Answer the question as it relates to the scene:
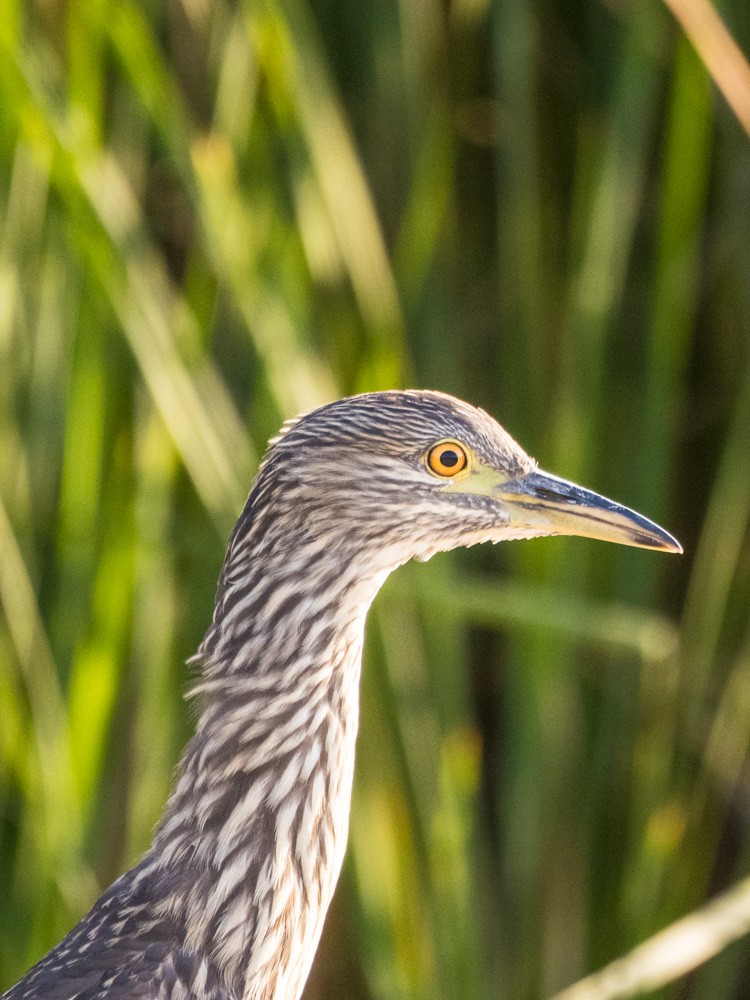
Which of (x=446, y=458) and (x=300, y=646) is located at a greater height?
(x=446, y=458)

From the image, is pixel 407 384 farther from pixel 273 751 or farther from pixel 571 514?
pixel 273 751

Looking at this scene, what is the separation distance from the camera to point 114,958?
1.87 metres

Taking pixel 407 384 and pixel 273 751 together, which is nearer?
pixel 273 751

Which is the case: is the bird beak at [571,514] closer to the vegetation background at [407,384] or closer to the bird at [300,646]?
the bird at [300,646]

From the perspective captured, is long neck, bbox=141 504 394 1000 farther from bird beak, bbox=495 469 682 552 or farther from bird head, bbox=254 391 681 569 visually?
bird beak, bbox=495 469 682 552

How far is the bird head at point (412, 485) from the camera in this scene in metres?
2.04

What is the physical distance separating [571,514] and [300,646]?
0.45 m

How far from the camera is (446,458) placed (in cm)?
207

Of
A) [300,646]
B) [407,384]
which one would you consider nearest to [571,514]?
[300,646]

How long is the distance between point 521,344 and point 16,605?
121cm

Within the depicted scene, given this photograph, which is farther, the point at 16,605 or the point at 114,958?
the point at 16,605

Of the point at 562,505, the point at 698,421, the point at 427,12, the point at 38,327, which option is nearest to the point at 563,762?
the point at 698,421

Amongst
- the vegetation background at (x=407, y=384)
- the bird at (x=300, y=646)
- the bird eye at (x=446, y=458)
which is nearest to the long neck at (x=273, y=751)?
the bird at (x=300, y=646)

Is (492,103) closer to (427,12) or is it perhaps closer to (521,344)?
(427,12)
